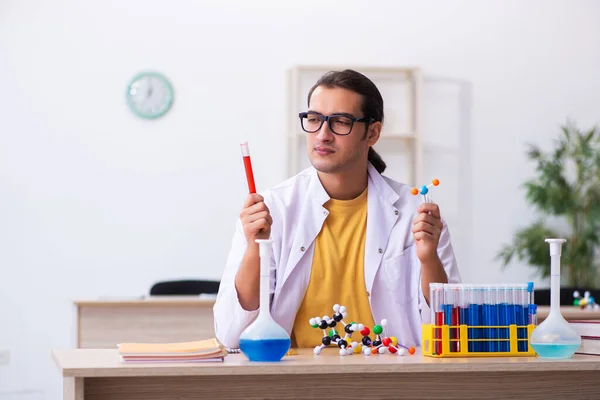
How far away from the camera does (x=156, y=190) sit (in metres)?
5.70

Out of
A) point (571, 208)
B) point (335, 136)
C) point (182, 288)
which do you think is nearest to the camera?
point (335, 136)

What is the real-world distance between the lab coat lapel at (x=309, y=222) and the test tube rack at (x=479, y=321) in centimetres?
52

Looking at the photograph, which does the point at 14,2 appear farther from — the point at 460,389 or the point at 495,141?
the point at 460,389

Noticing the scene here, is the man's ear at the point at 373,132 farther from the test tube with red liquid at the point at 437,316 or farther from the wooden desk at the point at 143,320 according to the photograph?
the wooden desk at the point at 143,320

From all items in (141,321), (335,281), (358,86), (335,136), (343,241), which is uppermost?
(358,86)

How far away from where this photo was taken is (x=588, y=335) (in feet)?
6.70

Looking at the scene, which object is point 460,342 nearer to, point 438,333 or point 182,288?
point 438,333

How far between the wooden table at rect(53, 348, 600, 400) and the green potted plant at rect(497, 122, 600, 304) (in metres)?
3.70

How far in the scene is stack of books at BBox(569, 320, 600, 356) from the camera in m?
2.01

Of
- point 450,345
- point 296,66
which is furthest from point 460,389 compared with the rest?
point 296,66

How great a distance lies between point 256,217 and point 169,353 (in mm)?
428

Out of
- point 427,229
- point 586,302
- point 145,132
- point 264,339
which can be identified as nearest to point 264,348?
point 264,339

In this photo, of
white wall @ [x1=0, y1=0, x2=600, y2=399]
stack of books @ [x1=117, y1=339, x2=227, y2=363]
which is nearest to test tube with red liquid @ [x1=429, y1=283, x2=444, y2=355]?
stack of books @ [x1=117, y1=339, x2=227, y2=363]

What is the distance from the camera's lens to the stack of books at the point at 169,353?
1733 millimetres
